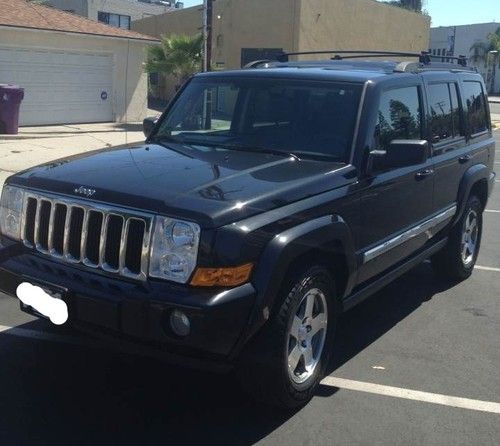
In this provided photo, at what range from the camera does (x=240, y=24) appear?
30.4 m

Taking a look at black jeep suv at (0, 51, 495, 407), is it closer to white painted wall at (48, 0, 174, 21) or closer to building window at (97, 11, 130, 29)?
white painted wall at (48, 0, 174, 21)

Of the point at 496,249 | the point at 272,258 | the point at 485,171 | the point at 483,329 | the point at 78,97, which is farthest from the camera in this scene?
the point at 78,97

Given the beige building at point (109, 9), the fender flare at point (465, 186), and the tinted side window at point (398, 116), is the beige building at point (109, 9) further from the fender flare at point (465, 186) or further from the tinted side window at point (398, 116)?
the tinted side window at point (398, 116)

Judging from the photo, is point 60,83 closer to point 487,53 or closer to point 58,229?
point 58,229

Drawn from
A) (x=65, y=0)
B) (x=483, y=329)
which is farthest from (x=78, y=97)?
(x=65, y=0)

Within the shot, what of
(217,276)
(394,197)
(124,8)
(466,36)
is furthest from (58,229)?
(466,36)

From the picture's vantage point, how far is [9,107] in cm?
1609

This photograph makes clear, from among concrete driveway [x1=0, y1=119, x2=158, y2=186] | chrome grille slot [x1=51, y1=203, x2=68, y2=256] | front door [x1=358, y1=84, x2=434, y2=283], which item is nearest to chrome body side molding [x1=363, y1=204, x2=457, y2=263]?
front door [x1=358, y1=84, x2=434, y2=283]

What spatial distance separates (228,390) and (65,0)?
165 ft

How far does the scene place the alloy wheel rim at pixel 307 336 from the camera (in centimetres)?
398

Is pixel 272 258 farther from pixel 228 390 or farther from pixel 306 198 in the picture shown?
pixel 228 390

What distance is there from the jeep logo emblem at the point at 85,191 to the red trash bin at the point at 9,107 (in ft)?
43.6

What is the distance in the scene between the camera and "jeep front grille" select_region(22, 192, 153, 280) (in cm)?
359

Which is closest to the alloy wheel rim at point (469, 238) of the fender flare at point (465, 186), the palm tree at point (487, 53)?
the fender flare at point (465, 186)
